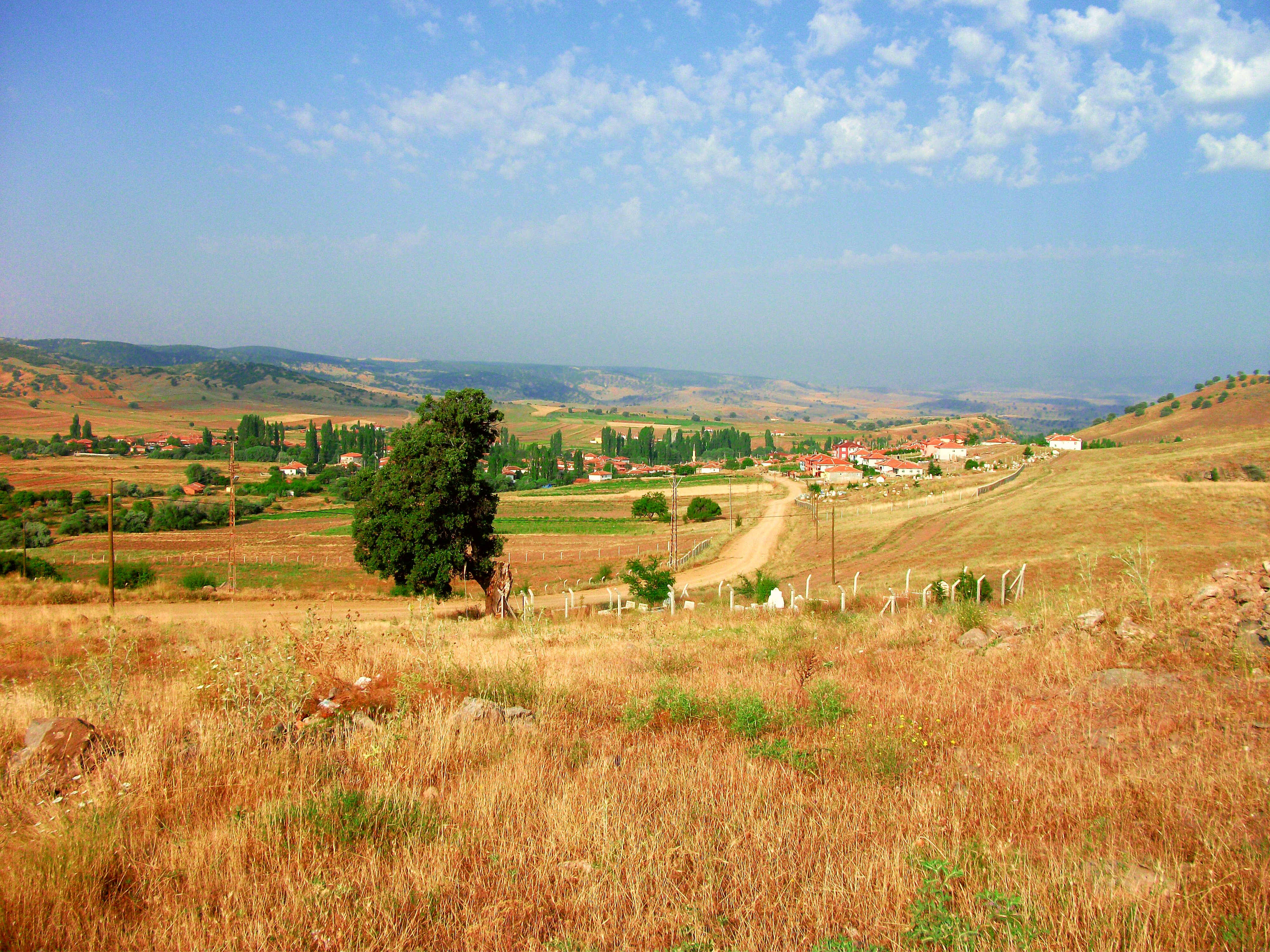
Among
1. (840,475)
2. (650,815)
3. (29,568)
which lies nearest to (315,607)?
(29,568)

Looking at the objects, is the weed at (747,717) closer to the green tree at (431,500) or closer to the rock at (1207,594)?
the rock at (1207,594)

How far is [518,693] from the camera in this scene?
6.98 m

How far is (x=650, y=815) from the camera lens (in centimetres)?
428

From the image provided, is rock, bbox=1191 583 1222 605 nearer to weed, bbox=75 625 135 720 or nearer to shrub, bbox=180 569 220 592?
weed, bbox=75 625 135 720

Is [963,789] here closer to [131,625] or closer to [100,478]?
[131,625]

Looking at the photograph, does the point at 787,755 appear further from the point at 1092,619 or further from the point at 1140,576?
the point at 1140,576

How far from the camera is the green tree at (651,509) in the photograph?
87.3m

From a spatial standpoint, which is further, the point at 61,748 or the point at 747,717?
the point at 747,717

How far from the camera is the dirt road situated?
2083 cm

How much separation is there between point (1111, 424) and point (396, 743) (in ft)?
540

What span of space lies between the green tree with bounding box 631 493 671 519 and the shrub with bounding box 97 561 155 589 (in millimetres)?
55845

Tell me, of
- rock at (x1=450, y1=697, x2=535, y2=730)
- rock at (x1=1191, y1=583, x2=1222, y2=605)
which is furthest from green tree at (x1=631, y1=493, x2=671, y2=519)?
rock at (x1=450, y1=697, x2=535, y2=730)

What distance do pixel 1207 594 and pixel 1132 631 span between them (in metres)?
1.33

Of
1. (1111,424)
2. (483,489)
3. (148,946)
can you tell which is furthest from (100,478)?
(1111,424)
